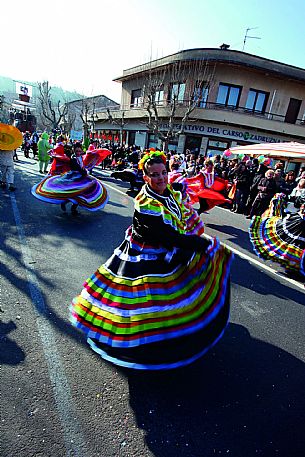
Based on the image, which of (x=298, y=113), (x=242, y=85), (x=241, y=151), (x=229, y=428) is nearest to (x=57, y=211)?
(x=229, y=428)

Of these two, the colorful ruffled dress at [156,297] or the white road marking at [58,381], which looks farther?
the colorful ruffled dress at [156,297]

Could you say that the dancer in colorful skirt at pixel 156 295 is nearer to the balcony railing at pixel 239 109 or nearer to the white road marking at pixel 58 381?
the white road marking at pixel 58 381

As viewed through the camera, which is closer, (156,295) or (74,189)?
(156,295)

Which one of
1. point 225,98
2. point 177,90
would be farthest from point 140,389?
point 225,98

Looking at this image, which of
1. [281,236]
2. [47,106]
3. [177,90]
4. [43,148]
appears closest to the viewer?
[281,236]

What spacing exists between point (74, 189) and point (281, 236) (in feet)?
15.9

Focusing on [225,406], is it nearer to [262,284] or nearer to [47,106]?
[262,284]

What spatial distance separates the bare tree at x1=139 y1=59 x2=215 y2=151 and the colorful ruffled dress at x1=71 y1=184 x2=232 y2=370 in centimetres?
2035

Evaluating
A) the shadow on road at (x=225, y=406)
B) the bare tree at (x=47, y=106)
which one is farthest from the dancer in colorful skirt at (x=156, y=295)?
the bare tree at (x=47, y=106)

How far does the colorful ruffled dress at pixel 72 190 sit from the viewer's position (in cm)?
678

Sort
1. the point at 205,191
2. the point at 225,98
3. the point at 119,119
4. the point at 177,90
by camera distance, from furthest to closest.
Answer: the point at 119,119
the point at 177,90
the point at 225,98
the point at 205,191

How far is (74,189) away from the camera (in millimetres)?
6902

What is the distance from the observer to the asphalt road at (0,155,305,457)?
1929 millimetres

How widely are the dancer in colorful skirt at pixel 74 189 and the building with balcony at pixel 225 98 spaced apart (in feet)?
52.4
